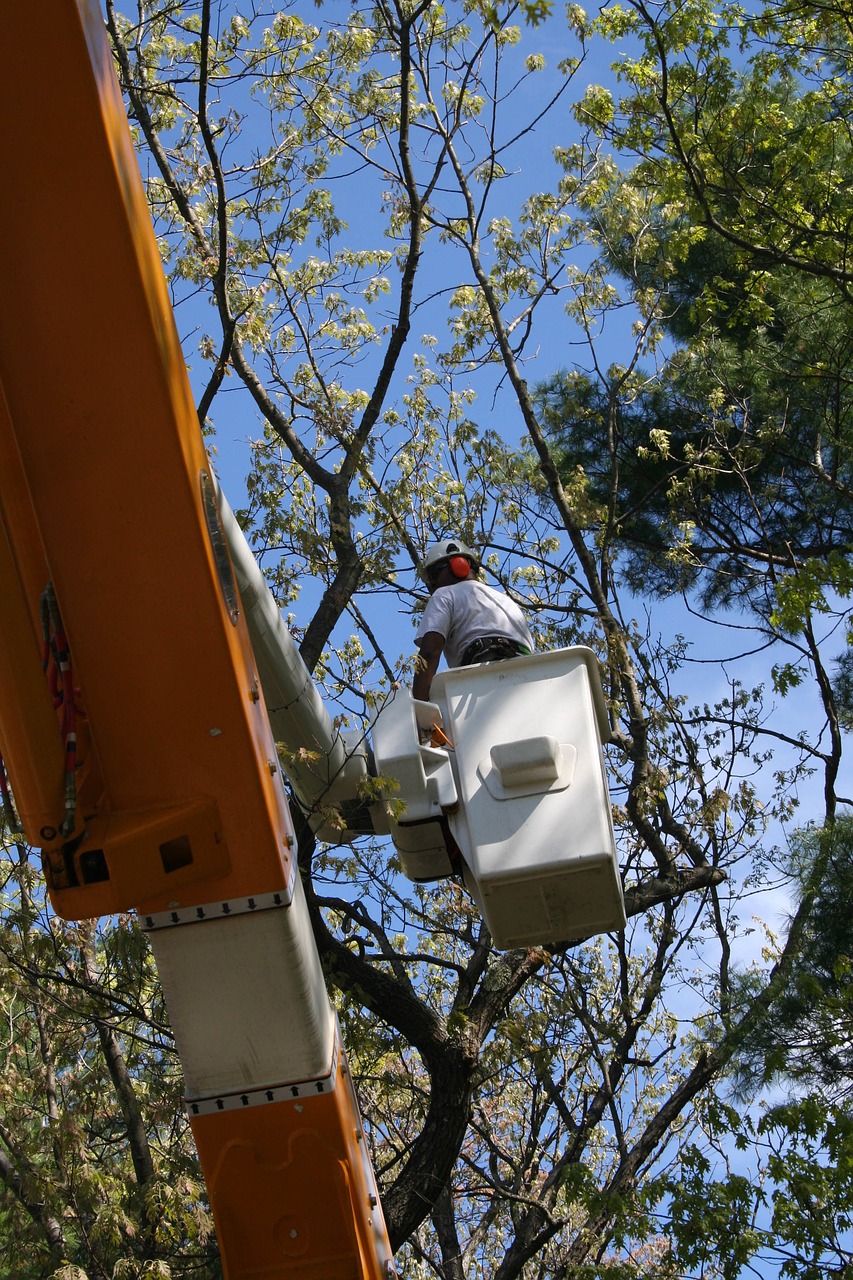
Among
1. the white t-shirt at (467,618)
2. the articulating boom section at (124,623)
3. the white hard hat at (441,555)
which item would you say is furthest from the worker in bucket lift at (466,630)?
the articulating boom section at (124,623)

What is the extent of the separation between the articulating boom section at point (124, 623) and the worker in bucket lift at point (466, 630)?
6.27 feet

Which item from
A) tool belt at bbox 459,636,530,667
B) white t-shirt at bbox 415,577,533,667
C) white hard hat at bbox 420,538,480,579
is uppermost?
white hard hat at bbox 420,538,480,579

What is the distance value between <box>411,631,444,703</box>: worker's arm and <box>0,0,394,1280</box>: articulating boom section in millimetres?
1796

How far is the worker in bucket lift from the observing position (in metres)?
5.81

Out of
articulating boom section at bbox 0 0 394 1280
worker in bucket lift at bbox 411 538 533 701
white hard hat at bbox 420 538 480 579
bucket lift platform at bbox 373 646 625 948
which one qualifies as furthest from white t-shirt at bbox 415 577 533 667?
articulating boom section at bbox 0 0 394 1280

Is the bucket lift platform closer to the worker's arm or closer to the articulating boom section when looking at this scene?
the worker's arm

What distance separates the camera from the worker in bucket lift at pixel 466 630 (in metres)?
5.81

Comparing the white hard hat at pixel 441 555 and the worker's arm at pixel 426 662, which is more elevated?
the white hard hat at pixel 441 555

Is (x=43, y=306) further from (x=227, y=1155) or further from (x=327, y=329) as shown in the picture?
(x=327, y=329)

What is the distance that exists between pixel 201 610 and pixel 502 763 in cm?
137

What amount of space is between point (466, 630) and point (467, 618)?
70 mm

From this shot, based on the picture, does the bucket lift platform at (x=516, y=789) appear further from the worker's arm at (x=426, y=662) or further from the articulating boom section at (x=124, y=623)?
the articulating boom section at (x=124, y=623)

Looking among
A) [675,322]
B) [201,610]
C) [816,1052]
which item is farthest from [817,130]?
[201,610]

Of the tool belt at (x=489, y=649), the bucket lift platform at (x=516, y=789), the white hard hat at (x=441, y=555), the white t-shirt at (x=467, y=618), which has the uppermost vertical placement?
the white hard hat at (x=441, y=555)
